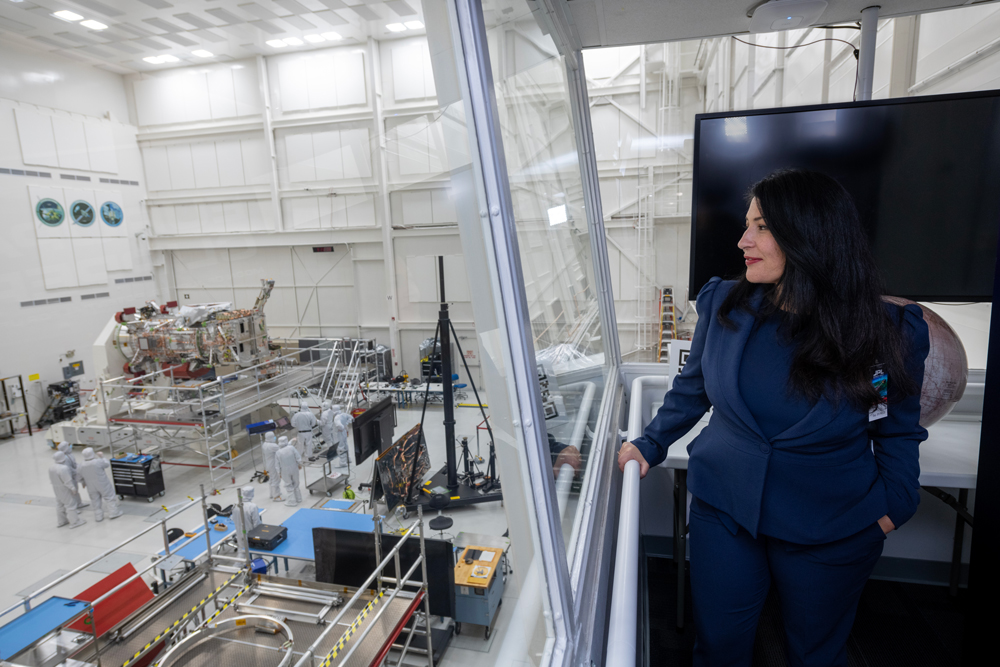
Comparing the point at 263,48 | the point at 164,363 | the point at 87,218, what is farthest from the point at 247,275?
the point at 87,218

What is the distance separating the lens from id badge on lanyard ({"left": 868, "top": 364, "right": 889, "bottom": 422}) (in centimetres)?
98

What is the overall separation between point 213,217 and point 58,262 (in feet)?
11.0

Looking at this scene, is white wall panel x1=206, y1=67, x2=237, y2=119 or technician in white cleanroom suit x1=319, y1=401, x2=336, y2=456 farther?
technician in white cleanroom suit x1=319, y1=401, x2=336, y2=456

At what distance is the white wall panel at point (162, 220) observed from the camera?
11.8 feet

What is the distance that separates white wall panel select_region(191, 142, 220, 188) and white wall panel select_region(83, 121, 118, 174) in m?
1.44

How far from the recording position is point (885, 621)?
1.93 meters

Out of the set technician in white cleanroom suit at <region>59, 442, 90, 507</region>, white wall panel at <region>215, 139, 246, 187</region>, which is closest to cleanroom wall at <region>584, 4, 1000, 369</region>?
white wall panel at <region>215, 139, 246, 187</region>

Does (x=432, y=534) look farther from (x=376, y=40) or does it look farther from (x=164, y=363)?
(x=164, y=363)

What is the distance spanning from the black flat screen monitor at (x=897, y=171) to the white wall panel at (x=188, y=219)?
4.34 meters

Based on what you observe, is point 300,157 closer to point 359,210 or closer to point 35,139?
point 359,210

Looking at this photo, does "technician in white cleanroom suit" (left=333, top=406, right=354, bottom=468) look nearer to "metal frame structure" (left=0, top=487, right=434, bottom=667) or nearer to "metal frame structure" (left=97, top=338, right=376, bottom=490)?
"metal frame structure" (left=97, top=338, right=376, bottom=490)

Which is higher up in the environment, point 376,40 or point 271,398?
point 376,40

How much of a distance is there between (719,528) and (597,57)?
9.61 feet

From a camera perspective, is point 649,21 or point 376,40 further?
point 376,40
